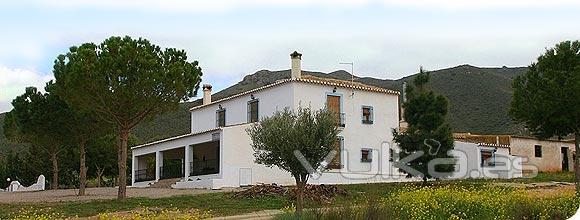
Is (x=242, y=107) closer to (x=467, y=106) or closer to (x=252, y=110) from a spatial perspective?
(x=252, y=110)

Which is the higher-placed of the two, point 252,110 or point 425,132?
point 252,110

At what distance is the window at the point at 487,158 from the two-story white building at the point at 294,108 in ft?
19.3

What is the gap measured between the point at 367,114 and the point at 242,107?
20.3ft

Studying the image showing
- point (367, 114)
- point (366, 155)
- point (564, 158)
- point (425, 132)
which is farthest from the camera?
point (564, 158)

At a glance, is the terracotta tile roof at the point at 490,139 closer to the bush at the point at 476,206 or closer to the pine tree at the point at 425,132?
the pine tree at the point at 425,132

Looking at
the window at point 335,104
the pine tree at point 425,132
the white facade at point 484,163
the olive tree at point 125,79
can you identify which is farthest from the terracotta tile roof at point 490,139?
the olive tree at point 125,79

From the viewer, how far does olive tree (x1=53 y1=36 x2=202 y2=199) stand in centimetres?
2505

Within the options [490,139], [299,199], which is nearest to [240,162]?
[299,199]

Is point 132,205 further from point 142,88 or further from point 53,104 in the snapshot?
point 53,104

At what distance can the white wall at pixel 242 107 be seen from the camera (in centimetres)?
3531

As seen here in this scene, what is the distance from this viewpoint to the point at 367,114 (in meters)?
37.0

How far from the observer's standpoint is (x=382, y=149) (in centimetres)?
3719

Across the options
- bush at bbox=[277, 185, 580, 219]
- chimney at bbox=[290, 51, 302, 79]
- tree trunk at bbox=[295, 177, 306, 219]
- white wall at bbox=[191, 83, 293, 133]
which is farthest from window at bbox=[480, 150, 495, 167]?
bush at bbox=[277, 185, 580, 219]

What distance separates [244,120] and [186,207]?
14816 mm
